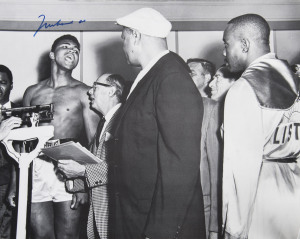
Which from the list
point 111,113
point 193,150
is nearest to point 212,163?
point 111,113

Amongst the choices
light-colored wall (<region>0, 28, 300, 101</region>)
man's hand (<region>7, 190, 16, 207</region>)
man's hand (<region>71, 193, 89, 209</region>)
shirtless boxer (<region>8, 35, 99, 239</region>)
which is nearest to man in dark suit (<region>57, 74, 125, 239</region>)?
man's hand (<region>71, 193, 89, 209</region>)

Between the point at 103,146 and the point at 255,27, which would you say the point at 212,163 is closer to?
the point at 103,146

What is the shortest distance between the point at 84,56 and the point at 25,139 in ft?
7.51

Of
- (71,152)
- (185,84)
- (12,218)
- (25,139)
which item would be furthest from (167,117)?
(12,218)

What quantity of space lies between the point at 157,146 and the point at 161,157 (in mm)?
73

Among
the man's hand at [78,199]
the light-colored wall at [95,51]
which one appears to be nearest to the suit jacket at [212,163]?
the man's hand at [78,199]

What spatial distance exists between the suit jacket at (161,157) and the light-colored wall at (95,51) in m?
3.04

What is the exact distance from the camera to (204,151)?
226cm

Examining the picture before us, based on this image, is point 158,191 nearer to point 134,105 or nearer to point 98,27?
point 134,105

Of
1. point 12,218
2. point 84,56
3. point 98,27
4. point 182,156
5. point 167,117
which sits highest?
point 98,27

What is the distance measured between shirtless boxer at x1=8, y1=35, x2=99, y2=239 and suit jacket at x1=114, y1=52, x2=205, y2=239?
1414mm

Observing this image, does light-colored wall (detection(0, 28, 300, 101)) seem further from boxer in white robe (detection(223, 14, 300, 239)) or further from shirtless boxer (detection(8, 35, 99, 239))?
boxer in white robe (detection(223, 14, 300, 239))

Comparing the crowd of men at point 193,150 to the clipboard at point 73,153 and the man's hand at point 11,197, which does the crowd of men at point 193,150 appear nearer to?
the clipboard at point 73,153

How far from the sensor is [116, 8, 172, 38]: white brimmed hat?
155cm
